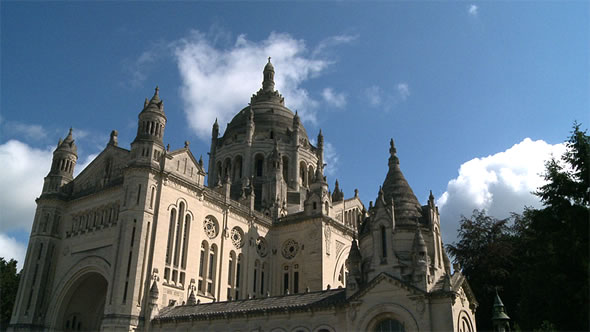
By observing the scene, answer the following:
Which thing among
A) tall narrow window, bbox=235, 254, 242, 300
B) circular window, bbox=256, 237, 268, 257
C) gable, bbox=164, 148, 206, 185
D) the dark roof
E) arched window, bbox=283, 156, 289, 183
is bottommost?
the dark roof

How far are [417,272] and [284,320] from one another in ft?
33.5

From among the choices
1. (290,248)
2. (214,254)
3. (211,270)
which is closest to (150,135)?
(214,254)

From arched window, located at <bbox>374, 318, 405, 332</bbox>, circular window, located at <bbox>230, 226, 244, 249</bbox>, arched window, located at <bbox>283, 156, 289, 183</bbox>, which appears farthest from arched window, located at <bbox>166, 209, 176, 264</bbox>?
arched window, located at <bbox>283, 156, 289, 183</bbox>

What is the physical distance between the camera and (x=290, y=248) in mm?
54938

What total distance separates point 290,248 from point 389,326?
85.2 ft

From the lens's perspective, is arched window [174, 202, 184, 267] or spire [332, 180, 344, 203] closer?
arched window [174, 202, 184, 267]

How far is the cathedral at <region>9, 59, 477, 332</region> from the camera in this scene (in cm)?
3069

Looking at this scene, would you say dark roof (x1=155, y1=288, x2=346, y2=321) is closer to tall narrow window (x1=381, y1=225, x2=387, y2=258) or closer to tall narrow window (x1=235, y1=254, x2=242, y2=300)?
tall narrow window (x1=381, y1=225, x2=387, y2=258)

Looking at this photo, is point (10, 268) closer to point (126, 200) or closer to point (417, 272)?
point (126, 200)

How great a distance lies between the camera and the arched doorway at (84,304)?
4612cm

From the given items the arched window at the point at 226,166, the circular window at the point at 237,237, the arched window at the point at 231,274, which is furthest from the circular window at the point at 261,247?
the arched window at the point at 226,166

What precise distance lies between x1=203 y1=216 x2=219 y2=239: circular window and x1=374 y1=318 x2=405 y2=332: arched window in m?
22.1

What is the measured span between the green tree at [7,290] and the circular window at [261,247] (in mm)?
31394

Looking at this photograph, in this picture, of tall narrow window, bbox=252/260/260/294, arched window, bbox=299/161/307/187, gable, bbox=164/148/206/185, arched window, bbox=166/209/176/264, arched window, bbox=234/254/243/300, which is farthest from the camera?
arched window, bbox=299/161/307/187
